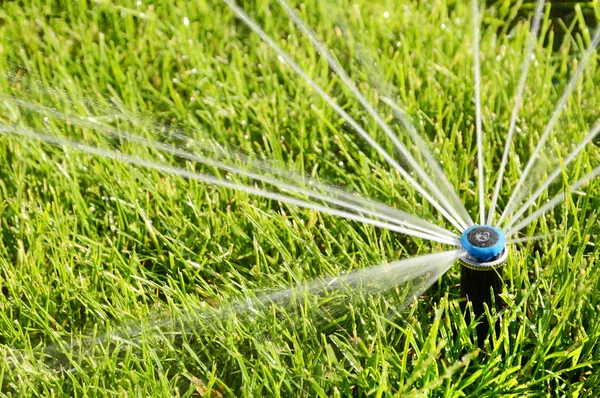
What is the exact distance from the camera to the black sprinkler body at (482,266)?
1.81m

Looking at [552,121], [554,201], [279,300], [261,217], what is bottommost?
[279,300]

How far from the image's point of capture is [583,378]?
2.00 m

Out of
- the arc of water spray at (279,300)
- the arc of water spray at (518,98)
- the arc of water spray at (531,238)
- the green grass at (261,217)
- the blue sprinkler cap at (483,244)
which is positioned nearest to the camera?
the blue sprinkler cap at (483,244)

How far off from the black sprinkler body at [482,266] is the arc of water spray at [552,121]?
291 millimetres

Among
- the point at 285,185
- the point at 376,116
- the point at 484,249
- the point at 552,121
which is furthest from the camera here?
the point at 376,116

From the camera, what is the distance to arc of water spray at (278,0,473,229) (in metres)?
2.32

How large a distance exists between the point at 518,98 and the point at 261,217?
0.96 m

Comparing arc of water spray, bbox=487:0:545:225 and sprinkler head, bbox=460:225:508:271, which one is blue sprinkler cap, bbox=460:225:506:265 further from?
arc of water spray, bbox=487:0:545:225

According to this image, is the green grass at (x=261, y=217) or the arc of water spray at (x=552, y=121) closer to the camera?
the green grass at (x=261, y=217)

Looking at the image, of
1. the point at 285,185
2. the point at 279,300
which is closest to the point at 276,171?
the point at 285,185

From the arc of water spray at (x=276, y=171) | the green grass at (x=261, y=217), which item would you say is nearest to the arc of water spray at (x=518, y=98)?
the green grass at (x=261, y=217)

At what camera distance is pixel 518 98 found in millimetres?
2670

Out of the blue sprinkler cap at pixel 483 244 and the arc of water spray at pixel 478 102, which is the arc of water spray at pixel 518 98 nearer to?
the arc of water spray at pixel 478 102

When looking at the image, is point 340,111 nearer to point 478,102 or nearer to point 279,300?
point 478,102
